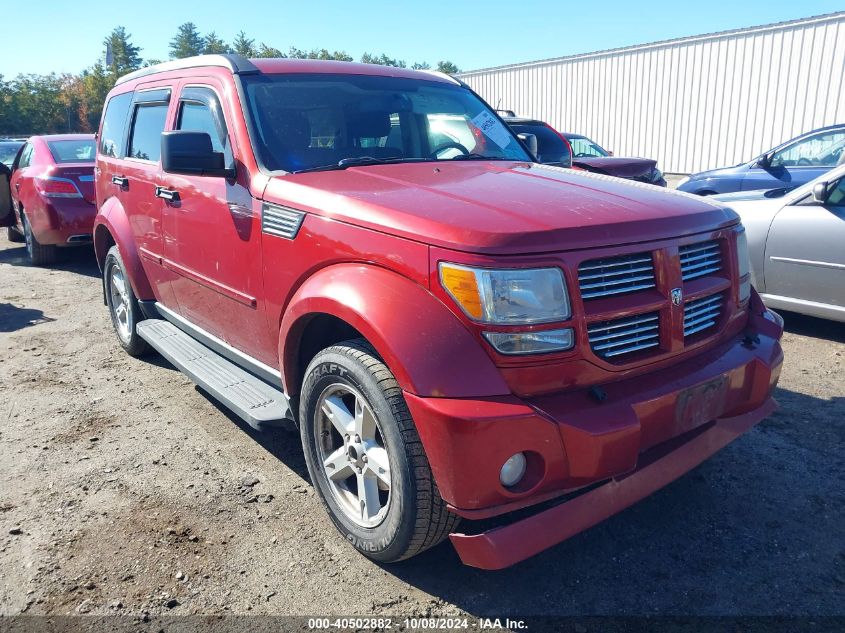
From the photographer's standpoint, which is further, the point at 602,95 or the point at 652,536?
the point at 602,95

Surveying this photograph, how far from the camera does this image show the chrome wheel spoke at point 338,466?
9.08 feet

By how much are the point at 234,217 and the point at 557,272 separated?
70.6 inches

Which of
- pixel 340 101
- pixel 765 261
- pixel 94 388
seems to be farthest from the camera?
pixel 765 261

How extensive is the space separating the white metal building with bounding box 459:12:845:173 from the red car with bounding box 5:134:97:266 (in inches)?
656

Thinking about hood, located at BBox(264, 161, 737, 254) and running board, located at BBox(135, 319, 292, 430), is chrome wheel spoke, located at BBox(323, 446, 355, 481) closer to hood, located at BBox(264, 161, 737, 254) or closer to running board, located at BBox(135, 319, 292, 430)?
running board, located at BBox(135, 319, 292, 430)

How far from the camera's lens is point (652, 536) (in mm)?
2877

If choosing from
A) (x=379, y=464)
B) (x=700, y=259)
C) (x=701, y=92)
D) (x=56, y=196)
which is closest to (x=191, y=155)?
(x=379, y=464)

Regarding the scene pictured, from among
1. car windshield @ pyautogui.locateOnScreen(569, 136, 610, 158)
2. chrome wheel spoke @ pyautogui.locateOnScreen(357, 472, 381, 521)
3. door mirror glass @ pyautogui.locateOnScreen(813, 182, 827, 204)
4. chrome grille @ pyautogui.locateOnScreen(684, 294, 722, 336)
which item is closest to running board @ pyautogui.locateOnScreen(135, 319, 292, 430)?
chrome wheel spoke @ pyautogui.locateOnScreen(357, 472, 381, 521)

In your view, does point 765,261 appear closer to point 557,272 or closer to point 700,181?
point 557,272

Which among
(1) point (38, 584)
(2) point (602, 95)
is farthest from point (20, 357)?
(2) point (602, 95)

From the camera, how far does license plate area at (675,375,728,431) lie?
251cm

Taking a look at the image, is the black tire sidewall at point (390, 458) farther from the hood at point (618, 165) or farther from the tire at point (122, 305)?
the hood at point (618, 165)

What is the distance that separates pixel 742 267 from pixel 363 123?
2059 mm

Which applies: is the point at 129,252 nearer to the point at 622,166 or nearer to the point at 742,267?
the point at 742,267
